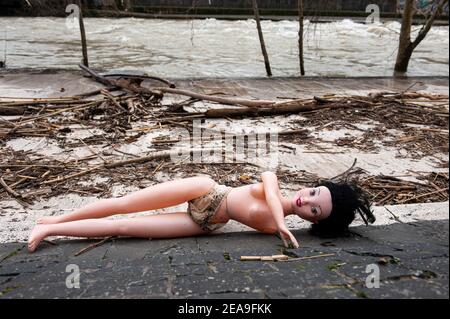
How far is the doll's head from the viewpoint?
10.5 feet

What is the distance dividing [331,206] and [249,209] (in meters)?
0.59

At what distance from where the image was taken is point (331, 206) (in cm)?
322

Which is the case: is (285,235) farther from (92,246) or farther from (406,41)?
(406,41)

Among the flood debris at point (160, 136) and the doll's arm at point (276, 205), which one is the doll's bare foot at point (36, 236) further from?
the doll's arm at point (276, 205)

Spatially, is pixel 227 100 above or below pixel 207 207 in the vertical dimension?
above

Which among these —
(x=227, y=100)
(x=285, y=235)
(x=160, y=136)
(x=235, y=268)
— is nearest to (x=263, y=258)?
(x=235, y=268)

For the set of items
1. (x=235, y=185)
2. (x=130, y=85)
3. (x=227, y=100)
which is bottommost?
(x=235, y=185)

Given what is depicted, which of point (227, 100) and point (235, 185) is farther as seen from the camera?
point (227, 100)

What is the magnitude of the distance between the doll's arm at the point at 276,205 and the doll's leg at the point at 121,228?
636mm

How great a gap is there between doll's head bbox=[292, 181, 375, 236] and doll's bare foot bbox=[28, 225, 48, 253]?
1732 millimetres

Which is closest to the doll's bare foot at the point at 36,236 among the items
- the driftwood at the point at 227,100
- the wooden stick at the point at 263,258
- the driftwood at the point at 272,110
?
the wooden stick at the point at 263,258

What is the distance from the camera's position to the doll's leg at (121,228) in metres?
3.24

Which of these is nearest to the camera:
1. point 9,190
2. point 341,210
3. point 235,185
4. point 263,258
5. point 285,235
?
point 263,258

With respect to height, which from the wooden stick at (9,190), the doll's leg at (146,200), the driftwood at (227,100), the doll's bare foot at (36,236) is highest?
the driftwood at (227,100)
